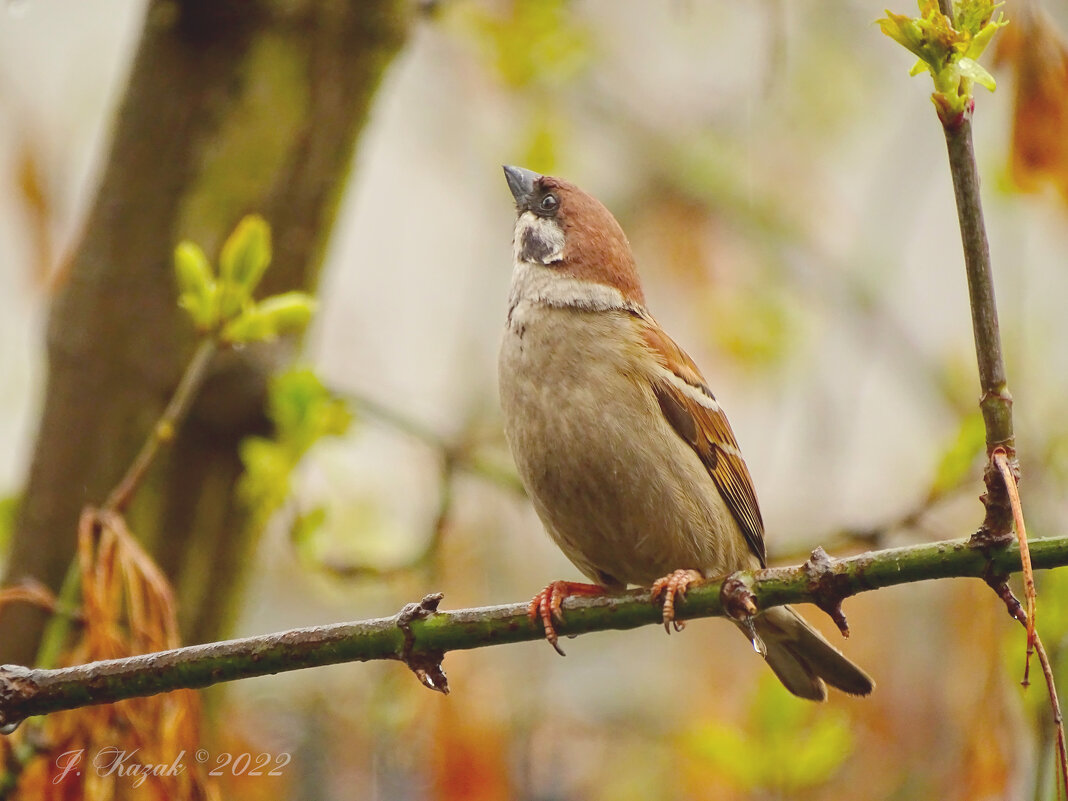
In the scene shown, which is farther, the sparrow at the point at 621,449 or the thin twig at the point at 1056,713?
the sparrow at the point at 621,449

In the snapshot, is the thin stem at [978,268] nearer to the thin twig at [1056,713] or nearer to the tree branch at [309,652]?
the thin twig at [1056,713]

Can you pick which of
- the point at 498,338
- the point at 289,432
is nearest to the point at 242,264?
the point at 289,432

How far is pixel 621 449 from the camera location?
331 cm

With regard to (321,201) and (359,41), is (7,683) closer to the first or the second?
(321,201)

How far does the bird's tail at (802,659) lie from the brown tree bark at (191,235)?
1638 mm

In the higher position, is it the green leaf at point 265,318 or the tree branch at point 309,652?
the green leaf at point 265,318

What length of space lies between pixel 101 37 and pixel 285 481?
4.87 metres

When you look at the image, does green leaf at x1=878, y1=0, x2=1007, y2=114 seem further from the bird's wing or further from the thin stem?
the bird's wing

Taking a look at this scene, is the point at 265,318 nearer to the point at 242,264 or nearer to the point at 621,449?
the point at 242,264

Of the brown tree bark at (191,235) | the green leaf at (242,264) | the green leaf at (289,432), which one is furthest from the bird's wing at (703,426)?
the green leaf at (242,264)

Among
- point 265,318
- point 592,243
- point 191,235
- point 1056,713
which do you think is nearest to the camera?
point 1056,713

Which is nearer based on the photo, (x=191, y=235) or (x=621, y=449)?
(x=621, y=449)

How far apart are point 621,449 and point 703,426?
0.47 meters

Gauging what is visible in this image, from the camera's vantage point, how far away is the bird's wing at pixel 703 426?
357 cm
